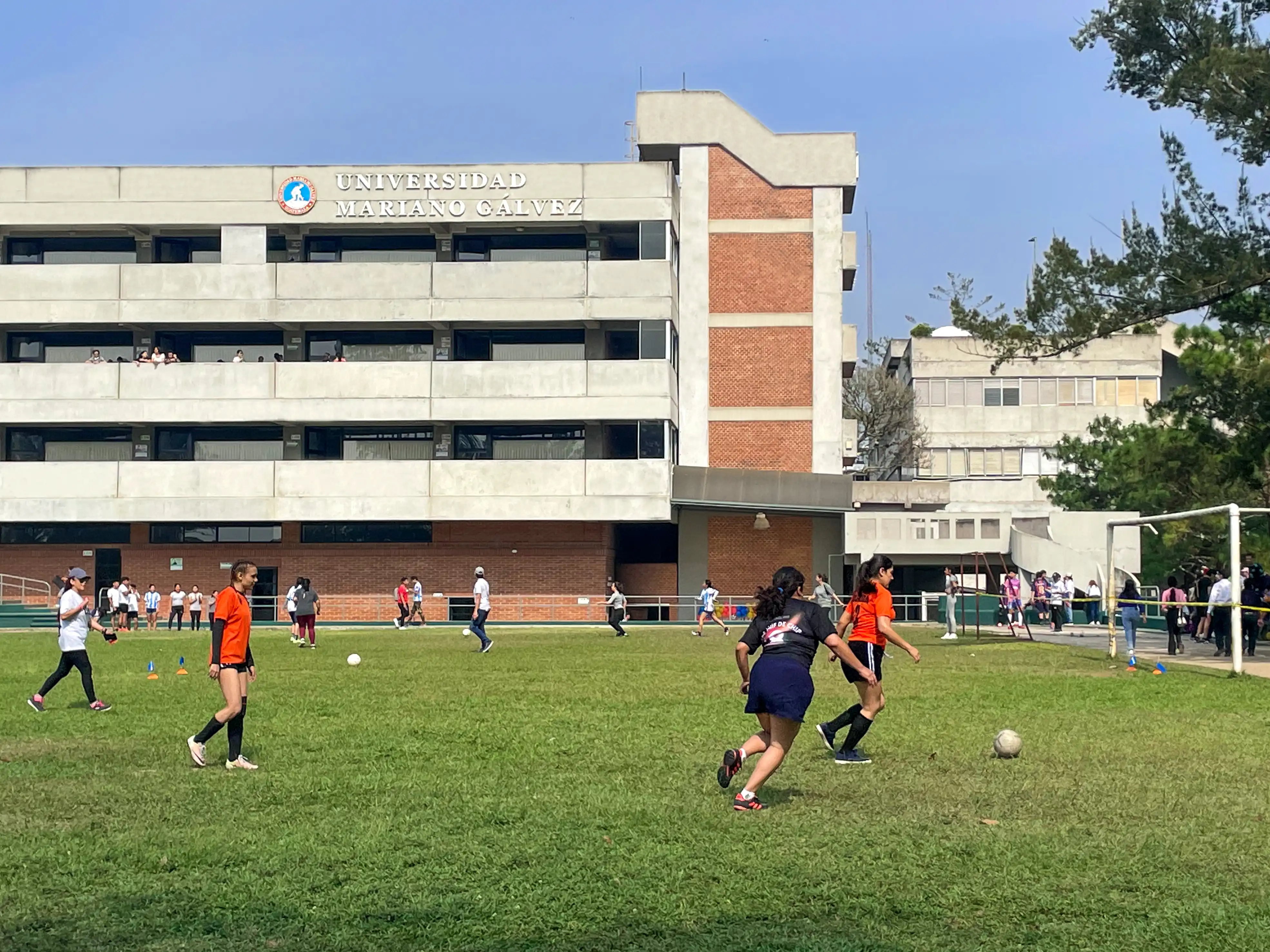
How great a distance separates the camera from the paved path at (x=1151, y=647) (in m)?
28.2

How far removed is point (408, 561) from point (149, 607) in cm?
1036

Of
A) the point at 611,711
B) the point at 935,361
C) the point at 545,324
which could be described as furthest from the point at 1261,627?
the point at 935,361

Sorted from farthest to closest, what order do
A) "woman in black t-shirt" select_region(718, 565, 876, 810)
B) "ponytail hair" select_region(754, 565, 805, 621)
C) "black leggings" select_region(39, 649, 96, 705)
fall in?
"black leggings" select_region(39, 649, 96, 705) → "ponytail hair" select_region(754, 565, 805, 621) → "woman in black t-shirt" select_region(718, 565, 876, 810)

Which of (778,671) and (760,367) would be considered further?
(760,367)

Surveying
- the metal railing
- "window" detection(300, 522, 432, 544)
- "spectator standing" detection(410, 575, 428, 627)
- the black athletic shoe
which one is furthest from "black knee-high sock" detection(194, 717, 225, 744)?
the metal railing

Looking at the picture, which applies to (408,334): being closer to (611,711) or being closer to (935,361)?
(935,361)

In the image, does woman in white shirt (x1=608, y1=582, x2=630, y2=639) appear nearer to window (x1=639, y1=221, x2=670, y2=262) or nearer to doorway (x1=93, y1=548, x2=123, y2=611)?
window (x1=639, y1=221, x2=670, y2=262)

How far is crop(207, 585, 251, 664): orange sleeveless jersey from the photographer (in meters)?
13.7

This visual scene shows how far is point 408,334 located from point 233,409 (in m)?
7.64

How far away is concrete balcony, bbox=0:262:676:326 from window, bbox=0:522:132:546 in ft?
27.4

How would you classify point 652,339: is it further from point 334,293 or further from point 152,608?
point 152,608

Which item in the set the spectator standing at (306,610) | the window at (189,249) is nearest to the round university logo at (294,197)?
the window at (189,249)

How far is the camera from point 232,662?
45.0 ft

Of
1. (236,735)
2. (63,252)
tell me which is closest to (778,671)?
(236,735)
